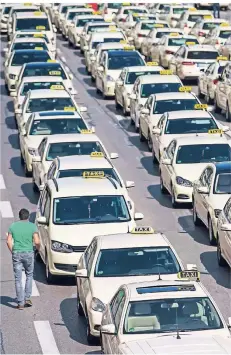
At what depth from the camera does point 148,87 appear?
37125mm

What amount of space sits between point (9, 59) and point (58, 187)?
2291 centimetres

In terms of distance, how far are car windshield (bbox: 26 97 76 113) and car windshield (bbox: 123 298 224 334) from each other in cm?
1887

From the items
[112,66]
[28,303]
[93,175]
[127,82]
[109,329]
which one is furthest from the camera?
[112,66]

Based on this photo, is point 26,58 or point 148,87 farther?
point 26,58

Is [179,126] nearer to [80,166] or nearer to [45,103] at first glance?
[45,103]

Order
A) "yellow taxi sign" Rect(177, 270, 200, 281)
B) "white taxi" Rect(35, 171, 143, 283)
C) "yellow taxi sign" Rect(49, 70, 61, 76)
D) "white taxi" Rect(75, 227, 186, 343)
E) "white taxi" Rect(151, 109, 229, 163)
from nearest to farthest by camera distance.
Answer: "yellow taxi sign" Rect(177, 270, 200, 281) → "white taxi" Rect(75, 227, 186, 343) → "white taxi" Rect(35, 171, 143, 283) → "white taxi" Rect(151, 109, 229, 163) → "yellow taxi sign" Rect(49, 70, 61, 76)

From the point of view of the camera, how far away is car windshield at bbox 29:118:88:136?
30984mm

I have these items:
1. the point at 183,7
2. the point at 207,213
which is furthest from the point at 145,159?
the point at 183,7

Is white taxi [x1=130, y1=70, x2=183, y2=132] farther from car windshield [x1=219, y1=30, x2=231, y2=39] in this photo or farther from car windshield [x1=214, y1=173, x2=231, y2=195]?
car windshield [x1=219, y1=30, x2=231, y2=39]

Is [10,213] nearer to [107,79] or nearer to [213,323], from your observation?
[213,323]

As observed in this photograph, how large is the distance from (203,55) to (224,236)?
77.7 feet

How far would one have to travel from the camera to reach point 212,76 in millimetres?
40188

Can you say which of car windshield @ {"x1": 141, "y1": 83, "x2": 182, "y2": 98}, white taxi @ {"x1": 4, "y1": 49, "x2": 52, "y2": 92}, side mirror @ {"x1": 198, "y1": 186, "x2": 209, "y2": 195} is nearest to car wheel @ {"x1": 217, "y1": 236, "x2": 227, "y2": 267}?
side mirror @ {"x1": 198, "y1": 186, "x2": 209, "y2": 195}

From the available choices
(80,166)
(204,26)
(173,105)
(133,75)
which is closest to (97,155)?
(80,166)
